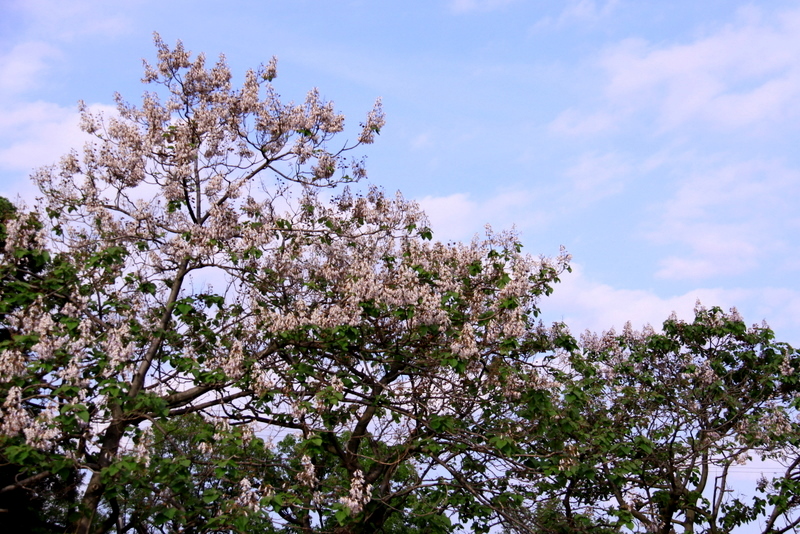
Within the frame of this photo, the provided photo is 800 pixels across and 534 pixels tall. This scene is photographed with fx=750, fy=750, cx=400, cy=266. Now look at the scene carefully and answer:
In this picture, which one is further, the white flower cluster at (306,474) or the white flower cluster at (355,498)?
the white flower cluster at (306,474)

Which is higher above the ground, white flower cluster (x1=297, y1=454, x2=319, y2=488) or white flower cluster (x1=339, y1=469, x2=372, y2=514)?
white flower cluster (x1=297, y1=454, x2=319, y2=488)

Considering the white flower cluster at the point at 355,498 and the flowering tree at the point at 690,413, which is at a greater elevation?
the flowering tree at the point at 690,413

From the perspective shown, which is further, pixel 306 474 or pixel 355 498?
pixel 306 474

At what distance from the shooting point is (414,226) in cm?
1446

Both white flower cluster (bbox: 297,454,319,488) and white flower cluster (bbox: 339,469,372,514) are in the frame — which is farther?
white flower cluster (bbox: 297,454,319,488)

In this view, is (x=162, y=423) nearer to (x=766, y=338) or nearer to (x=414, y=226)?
(x=414, y=226)

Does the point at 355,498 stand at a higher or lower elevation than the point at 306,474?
lower

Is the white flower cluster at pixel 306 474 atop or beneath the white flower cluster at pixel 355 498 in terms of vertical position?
atop

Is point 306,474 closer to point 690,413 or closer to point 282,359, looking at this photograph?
point 282,359

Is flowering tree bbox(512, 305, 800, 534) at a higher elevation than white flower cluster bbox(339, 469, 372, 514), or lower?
higher

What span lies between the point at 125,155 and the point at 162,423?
556 cm

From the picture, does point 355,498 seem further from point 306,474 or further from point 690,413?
point 690,413

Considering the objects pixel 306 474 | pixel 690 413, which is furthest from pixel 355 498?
pixel 690 413

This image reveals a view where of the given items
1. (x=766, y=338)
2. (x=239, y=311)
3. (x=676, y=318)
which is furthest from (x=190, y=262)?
(x=766, y=338)
